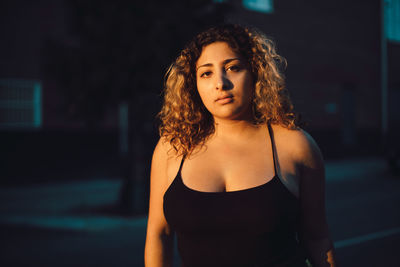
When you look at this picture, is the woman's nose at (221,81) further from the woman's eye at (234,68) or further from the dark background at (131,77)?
the dark background at (131,77)

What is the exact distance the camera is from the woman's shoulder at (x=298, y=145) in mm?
1675

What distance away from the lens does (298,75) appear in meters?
20.4

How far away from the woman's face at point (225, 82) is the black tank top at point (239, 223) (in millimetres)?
332

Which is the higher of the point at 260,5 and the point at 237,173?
the point at 260,5

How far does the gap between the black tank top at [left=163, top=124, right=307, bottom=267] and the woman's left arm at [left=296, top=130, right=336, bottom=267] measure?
0.09m

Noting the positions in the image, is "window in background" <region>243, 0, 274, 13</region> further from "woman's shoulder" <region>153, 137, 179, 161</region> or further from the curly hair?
"woman's shoulder" <region>153, 137, 179, 161</region>

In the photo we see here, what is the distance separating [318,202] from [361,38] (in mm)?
24068

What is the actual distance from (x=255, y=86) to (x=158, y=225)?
722 millimetres

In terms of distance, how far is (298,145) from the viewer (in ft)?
5.54

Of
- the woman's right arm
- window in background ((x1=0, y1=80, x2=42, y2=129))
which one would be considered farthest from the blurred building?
the woman's right arm

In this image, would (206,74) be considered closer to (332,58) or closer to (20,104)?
(20,104)

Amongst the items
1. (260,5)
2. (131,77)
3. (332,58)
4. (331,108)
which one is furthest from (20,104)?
(332,58)

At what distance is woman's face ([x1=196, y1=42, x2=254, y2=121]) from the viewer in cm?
169

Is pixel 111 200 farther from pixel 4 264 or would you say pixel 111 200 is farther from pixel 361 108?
pixel 361 108
